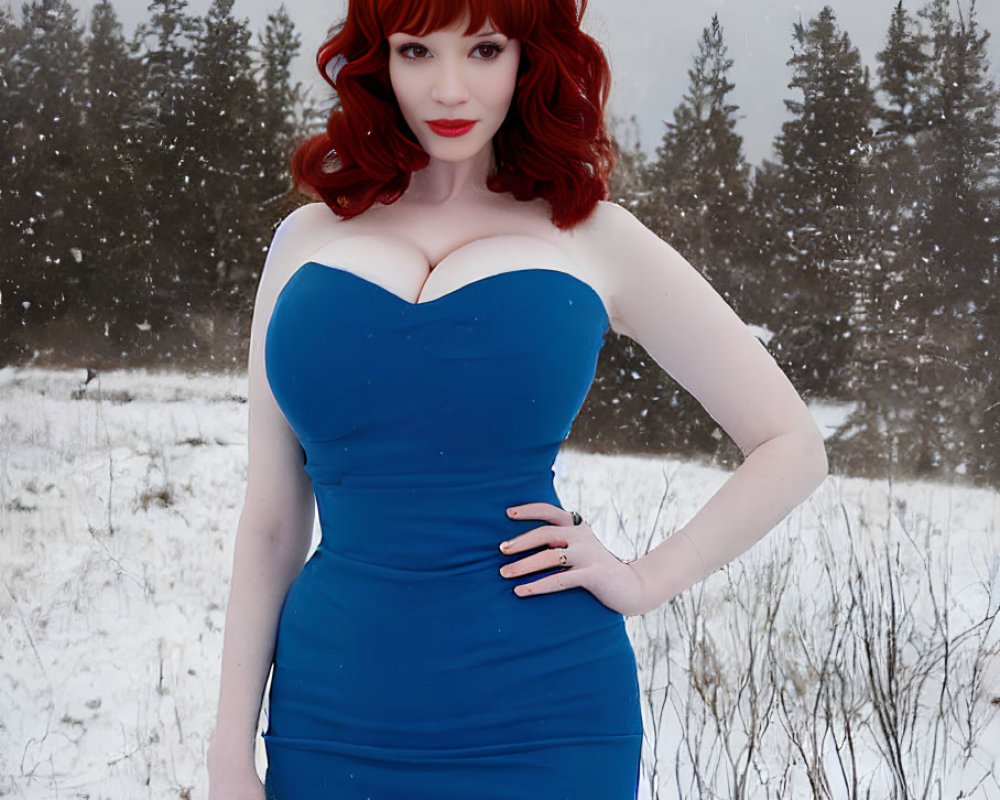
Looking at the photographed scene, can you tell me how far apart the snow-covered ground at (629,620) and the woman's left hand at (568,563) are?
1525 millimetres

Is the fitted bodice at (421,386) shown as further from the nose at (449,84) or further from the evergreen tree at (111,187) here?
the evergreen tree at (111,187)

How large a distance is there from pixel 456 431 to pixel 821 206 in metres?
4.12

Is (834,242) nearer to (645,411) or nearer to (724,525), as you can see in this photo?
(645,411)

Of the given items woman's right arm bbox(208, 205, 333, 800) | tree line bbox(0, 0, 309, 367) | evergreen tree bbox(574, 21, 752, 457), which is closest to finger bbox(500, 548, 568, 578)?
woman's right arm bbox(208, 205, 333, 800)

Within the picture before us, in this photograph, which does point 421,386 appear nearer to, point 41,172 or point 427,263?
point 427,263

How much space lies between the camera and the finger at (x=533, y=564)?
1.06 m

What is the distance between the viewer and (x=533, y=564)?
1.07m

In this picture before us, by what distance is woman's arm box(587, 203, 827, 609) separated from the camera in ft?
3.95

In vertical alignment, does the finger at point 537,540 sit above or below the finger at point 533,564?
above

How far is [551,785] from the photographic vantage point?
103 cm

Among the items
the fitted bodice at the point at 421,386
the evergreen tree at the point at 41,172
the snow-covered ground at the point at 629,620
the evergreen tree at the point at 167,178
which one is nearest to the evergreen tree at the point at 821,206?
the snow-covered ground at the point at 629,620

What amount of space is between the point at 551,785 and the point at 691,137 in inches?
167

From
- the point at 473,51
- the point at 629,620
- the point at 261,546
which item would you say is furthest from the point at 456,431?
the point at 629,620

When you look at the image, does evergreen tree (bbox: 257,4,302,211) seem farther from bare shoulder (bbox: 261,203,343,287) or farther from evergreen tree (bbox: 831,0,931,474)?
bare shoulder (bbox: 261,203,343,287)
